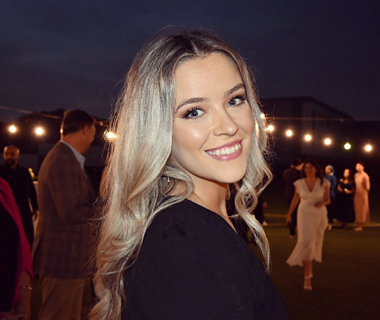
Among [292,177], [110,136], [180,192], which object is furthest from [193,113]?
[292,177]

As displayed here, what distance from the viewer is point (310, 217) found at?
7555mm

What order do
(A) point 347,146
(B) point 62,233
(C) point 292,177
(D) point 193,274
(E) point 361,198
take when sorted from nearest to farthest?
(D) point 193,274, (B) point 62,233, (C) point 292,177, (E) point 361,198, (A) point 347,146

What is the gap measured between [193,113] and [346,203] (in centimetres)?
1311

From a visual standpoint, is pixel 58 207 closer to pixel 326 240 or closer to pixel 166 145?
pixel 166 145

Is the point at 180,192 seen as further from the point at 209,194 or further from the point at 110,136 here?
the point at 110,136

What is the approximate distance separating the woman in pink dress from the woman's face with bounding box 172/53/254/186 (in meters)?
12.6

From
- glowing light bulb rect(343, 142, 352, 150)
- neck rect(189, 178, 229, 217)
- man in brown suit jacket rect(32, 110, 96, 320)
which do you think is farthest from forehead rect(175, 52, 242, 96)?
glowing light bulb rect(343, 142, 352, 150)

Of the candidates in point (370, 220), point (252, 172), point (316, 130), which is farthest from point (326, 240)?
point (316, 130)

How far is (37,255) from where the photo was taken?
13.1ft

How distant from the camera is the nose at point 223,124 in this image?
149 centimetres

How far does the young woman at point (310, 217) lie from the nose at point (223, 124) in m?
5.74

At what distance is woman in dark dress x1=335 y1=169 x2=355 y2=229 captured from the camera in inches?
536

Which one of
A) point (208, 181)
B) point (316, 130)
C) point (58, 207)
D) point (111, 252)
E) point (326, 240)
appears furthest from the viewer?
point (316, 130)

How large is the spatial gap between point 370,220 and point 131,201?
15.7 meters
